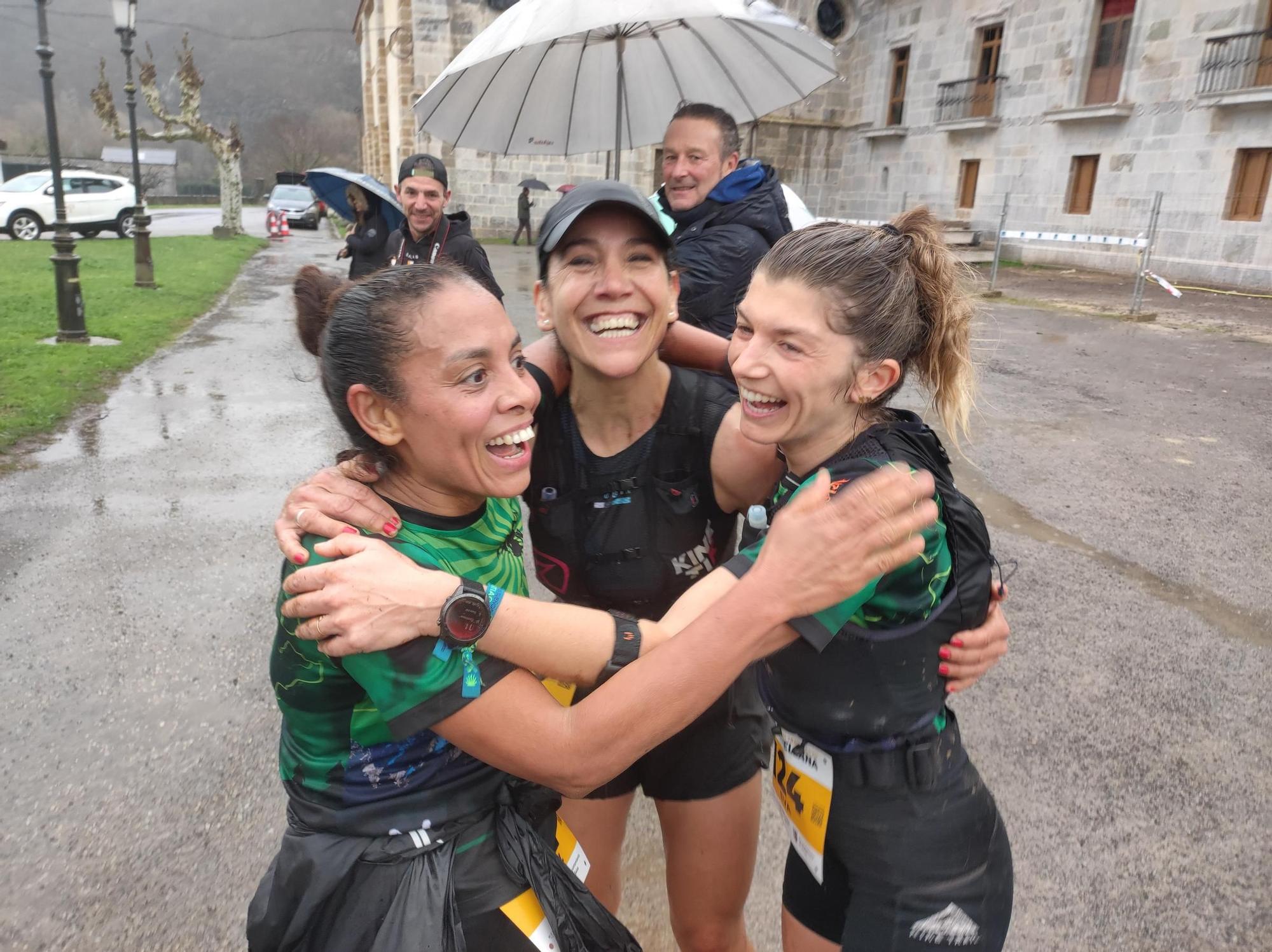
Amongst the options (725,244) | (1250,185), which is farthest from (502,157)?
(725,244)

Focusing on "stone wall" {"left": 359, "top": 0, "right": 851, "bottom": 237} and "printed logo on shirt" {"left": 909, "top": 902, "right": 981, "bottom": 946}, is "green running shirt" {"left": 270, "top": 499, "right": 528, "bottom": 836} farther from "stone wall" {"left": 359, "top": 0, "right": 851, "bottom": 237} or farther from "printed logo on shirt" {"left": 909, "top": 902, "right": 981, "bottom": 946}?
"stone wall" {"left": 359, "top": 0, "right": 851, "bottom": 237}

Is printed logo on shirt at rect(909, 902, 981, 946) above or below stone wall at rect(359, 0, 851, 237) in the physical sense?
below

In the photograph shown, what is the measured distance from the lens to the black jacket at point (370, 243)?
21.3 ft

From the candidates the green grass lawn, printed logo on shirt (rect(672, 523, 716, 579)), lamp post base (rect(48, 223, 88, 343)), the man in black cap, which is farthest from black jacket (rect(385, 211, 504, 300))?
lamp post base (rect(48, 223, 88, 343))

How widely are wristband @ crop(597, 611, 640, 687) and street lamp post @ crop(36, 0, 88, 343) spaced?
35.0ft

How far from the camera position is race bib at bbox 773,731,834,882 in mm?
1623

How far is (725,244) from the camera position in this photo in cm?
374

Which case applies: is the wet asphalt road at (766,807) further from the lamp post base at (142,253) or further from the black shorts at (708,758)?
the lamp post base at (142,253)

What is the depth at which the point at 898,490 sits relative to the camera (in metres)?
1.29

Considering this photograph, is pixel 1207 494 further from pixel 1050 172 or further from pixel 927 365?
pixel 1050 172

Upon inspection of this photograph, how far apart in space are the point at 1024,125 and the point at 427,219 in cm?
2284

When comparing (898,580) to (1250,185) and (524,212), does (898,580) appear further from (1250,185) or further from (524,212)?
(524,212)

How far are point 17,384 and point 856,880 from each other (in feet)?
29.9

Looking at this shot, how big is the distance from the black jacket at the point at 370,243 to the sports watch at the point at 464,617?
5635 millimetres
